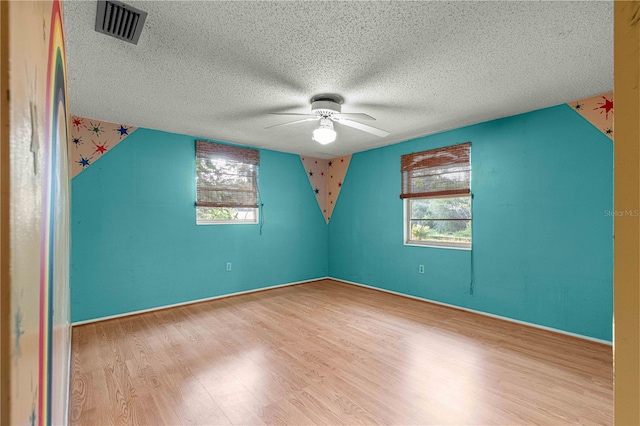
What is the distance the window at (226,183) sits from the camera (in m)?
4.36

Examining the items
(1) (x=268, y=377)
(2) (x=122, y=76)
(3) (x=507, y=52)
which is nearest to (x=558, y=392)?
(1) (x=268, y=377)

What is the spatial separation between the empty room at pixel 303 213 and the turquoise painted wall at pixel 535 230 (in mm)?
22

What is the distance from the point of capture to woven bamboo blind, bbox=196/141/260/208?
14.3 ft

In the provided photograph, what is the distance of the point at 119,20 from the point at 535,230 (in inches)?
160

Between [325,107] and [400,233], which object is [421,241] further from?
[325,107]

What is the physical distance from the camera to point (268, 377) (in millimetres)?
2316

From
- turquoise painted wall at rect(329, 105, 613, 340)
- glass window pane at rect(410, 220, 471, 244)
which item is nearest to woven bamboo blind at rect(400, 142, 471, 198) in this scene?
turquoise painted wall at rect(329, 105, 613, 340)

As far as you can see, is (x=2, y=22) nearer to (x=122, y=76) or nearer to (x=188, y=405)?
(x=188, y=405)

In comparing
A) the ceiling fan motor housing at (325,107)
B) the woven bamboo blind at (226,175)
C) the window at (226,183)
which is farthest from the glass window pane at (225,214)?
the ceiling fan motor housing at (325,107)

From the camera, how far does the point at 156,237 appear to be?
3965 millimetres

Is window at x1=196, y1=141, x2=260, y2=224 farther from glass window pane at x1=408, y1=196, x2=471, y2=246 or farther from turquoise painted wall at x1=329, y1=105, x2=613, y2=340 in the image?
glass window pane at x1=408, y1=196, x2=471, y2=246

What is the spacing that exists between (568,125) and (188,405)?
4.18 meters

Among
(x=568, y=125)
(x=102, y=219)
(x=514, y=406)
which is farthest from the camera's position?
(x=102, y=219)

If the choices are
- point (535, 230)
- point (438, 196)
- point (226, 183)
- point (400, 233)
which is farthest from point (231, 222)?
point (535, 230)
